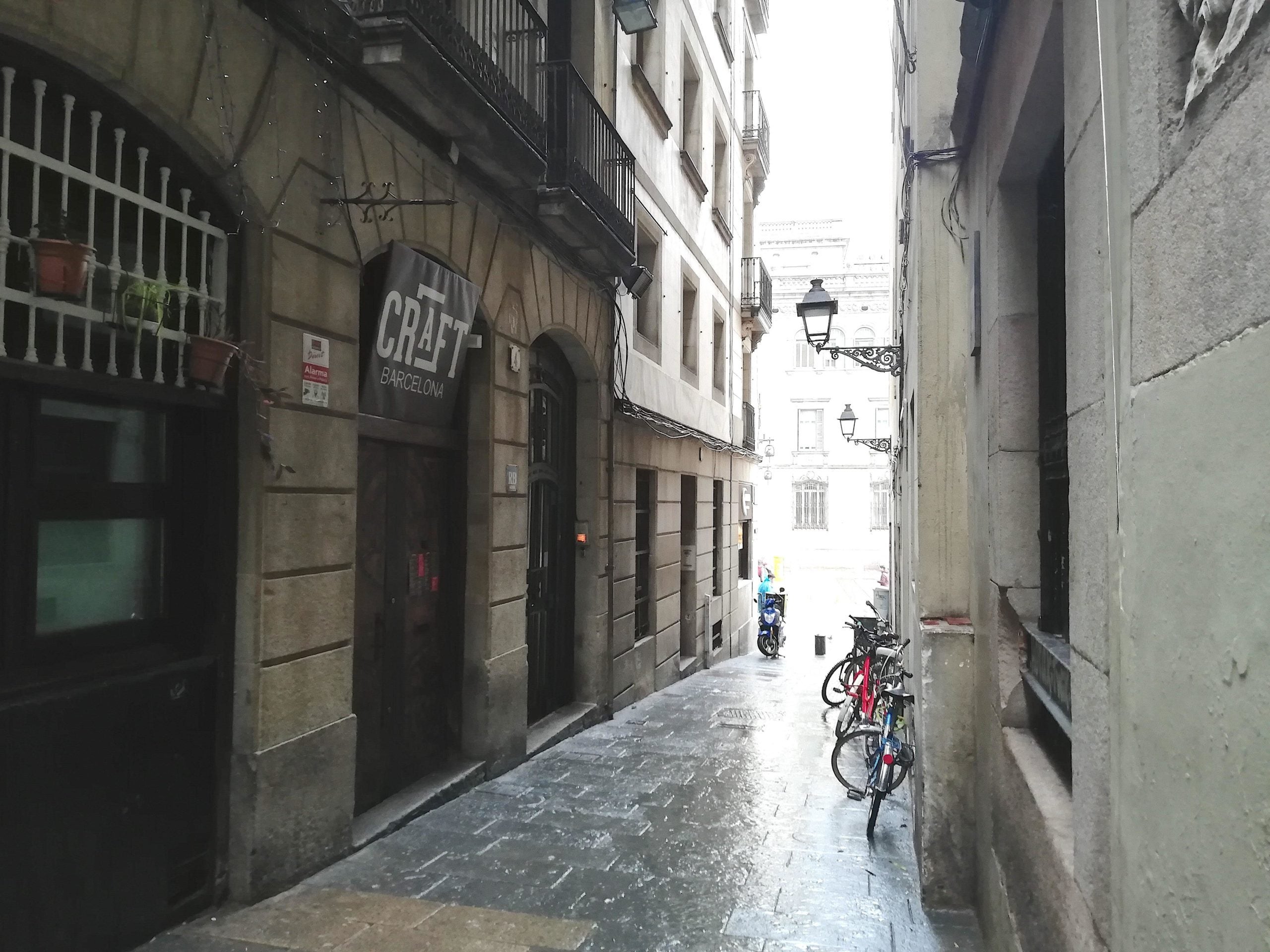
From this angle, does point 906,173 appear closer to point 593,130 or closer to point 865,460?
point 593,130

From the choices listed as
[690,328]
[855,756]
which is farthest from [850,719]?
[690,328]

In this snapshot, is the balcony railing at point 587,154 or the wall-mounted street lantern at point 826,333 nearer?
the balcony railing at point 587,154

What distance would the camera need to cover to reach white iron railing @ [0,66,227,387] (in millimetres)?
3420

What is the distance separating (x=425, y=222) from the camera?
6.09 metres

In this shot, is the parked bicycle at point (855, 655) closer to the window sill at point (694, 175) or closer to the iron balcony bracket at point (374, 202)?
the iron balcony bracket at point (374, 202)

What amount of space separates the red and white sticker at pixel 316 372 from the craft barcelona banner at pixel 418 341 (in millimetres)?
653

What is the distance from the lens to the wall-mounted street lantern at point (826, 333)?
9984mm

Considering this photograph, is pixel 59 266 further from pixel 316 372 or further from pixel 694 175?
pixel 694 175

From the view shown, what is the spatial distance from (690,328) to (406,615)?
9.74m

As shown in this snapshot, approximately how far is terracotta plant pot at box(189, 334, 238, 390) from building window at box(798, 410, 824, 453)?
1649 inches

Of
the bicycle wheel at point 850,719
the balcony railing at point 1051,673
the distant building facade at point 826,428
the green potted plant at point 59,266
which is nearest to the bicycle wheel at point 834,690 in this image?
the bicycle wheel at point 850,719

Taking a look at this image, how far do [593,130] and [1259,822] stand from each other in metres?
8.67

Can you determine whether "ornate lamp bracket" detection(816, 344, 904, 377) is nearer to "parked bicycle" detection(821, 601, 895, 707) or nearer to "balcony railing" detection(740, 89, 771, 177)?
"parked bicycle" detection(821, 601, 895, 707)

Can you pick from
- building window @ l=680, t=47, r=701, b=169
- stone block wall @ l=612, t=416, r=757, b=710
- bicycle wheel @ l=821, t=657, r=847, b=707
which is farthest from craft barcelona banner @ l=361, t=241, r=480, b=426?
building window @ l=680, t=47, r=701, b=169
